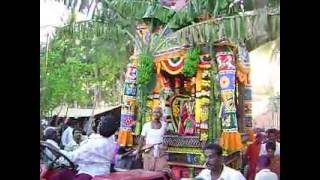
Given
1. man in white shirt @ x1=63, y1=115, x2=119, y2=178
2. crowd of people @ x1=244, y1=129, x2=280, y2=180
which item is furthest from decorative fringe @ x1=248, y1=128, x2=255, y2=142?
man in white shirt @ x1=63, y1=115, x2=119, y2=178

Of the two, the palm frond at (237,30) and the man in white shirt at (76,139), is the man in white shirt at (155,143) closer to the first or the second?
the man in white shirt at (76,139)

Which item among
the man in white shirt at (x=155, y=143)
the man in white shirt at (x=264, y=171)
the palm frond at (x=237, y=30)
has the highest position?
the palm frond at (x=237, y=30)

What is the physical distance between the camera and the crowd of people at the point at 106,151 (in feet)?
9.61

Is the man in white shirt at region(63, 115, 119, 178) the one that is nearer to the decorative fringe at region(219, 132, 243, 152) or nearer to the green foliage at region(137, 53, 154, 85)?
the green foliage at region(137, 53, 154, 85)

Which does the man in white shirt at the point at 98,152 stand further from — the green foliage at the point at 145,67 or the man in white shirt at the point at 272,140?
the man in white shirt at the point at 272,140

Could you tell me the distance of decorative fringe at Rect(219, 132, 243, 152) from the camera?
290cm

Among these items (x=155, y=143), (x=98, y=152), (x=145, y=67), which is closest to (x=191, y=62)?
(x=145, y=67)

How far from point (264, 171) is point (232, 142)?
0.25m

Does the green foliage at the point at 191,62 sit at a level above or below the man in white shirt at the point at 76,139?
above

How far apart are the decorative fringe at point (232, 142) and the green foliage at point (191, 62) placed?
0.40 meters

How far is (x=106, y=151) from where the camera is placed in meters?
2.96

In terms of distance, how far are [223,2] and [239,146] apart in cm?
83

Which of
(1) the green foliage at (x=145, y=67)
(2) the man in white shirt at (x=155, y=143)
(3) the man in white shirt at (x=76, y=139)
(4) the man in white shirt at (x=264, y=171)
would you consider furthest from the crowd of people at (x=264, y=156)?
(3) the man in white shirt at (x=76, y=139)
